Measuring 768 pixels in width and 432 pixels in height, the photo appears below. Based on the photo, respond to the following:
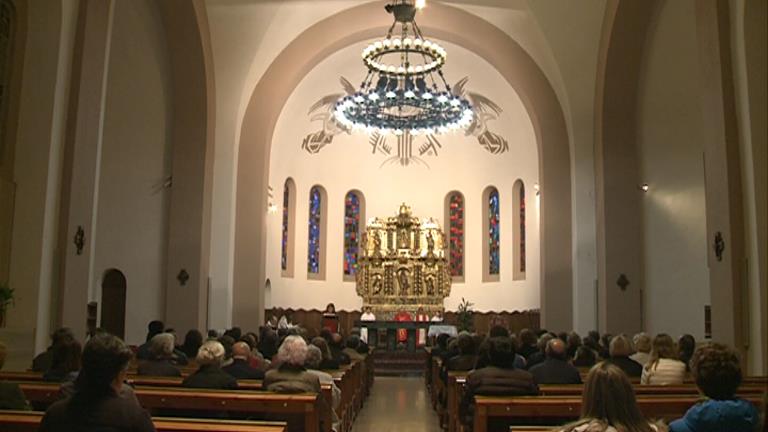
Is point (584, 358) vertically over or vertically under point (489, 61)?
under

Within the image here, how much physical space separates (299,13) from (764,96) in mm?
9049

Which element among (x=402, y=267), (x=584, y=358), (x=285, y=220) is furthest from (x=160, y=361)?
(x=402, y=267)

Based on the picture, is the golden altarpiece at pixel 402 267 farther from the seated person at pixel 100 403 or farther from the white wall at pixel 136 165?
the seated person at pixel 100 403

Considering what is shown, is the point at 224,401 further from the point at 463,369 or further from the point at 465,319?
the point at 465,319

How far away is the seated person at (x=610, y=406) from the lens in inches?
108

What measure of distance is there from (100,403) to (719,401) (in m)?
2.39

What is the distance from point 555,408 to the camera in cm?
484

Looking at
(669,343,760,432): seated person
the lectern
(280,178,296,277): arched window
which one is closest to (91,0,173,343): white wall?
the lectern

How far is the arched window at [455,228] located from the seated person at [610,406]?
1980cm

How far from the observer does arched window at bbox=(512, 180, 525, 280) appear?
2094 cm

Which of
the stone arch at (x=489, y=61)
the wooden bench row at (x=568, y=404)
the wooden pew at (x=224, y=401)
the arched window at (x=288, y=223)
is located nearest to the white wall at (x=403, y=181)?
the arched window at (x=288, y=223)

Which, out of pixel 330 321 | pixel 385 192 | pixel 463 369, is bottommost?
pixel 463 369

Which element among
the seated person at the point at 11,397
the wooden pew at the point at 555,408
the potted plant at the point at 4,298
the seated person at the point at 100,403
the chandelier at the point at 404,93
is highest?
the chandelier at the point at 404,93

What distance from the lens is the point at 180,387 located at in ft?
18.2
